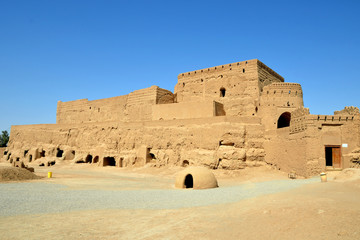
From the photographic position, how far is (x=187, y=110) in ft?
90.0

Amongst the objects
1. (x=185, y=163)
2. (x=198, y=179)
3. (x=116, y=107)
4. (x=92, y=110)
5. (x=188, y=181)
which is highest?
(x=116, y=107)

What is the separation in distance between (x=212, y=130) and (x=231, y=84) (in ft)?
26.4

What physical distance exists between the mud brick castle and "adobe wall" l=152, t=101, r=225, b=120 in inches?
4.0

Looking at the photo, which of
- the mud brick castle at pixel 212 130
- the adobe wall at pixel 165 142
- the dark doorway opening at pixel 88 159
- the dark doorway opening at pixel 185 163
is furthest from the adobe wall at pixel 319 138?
the dark doorway opening at pixel 88 159

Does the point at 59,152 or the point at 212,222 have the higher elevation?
the point at 59,152

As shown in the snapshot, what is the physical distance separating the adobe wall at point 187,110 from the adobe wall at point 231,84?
1.90 meters

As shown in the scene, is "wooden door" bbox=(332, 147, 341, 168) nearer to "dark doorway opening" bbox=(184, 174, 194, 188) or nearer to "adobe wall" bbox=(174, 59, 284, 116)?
"dark doorway opening" bbox=(184, 174, 194, 188)

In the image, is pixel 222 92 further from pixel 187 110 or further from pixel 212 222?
pixel 212 222

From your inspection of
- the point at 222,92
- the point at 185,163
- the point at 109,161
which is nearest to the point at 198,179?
the point at 185,163

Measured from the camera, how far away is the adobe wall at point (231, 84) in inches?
1097

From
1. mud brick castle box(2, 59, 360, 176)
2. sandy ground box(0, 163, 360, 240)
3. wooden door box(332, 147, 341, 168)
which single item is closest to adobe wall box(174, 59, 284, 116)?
mud brick castle box(2, 59, 360, 176)

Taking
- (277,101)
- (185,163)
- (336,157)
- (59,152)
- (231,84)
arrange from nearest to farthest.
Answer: (336,157) → (277,101) → (185,163) → (231,84) → (59,152)

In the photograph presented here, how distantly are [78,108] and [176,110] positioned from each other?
19.8m

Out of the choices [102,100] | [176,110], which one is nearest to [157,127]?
[176,110]
